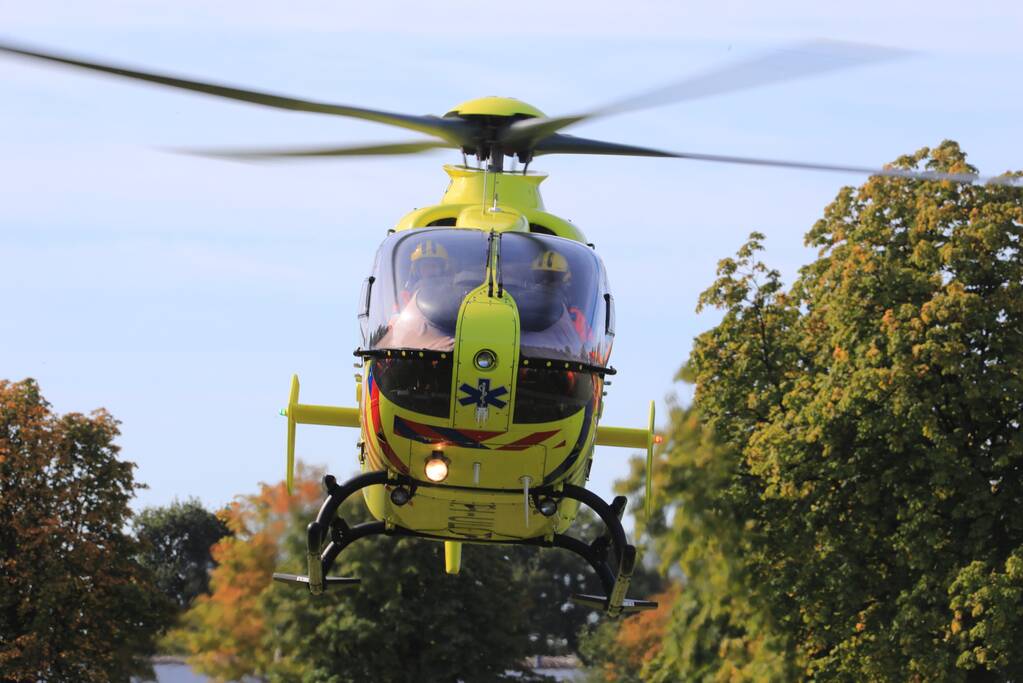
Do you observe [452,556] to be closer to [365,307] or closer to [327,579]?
[327,579]

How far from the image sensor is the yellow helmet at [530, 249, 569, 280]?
16203 mm

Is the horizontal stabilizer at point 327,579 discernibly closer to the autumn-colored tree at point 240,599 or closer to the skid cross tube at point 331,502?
the skid cross tube at point 331,502

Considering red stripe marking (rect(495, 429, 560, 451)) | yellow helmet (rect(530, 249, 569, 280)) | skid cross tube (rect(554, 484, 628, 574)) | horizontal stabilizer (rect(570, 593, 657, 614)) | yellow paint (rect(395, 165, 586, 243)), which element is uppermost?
yellow paint (rect(395, 165, 586, 243))

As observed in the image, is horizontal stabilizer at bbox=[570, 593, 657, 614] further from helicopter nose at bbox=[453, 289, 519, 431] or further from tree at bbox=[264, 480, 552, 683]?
tree at bbox=[264, 480, 552, 683]

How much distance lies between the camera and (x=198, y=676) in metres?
40.2

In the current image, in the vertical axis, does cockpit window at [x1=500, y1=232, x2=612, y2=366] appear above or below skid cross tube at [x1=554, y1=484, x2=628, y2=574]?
above

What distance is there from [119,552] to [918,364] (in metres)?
27.4

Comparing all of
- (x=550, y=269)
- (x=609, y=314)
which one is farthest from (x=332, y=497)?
(x=609, y=314)

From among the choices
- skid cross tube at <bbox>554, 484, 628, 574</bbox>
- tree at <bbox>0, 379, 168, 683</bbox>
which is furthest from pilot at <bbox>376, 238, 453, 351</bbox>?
tree at <bbox>0, 379, 168, 683</bbox>

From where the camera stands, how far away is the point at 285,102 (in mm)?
14703

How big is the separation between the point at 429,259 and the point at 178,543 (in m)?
41.3

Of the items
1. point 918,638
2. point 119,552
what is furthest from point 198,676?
point 918,638

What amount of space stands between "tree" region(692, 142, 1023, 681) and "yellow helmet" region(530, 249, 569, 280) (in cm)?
1687

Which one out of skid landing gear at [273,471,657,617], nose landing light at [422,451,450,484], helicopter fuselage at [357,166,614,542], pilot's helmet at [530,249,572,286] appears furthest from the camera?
skid landing gear at [273,471,657,617]
